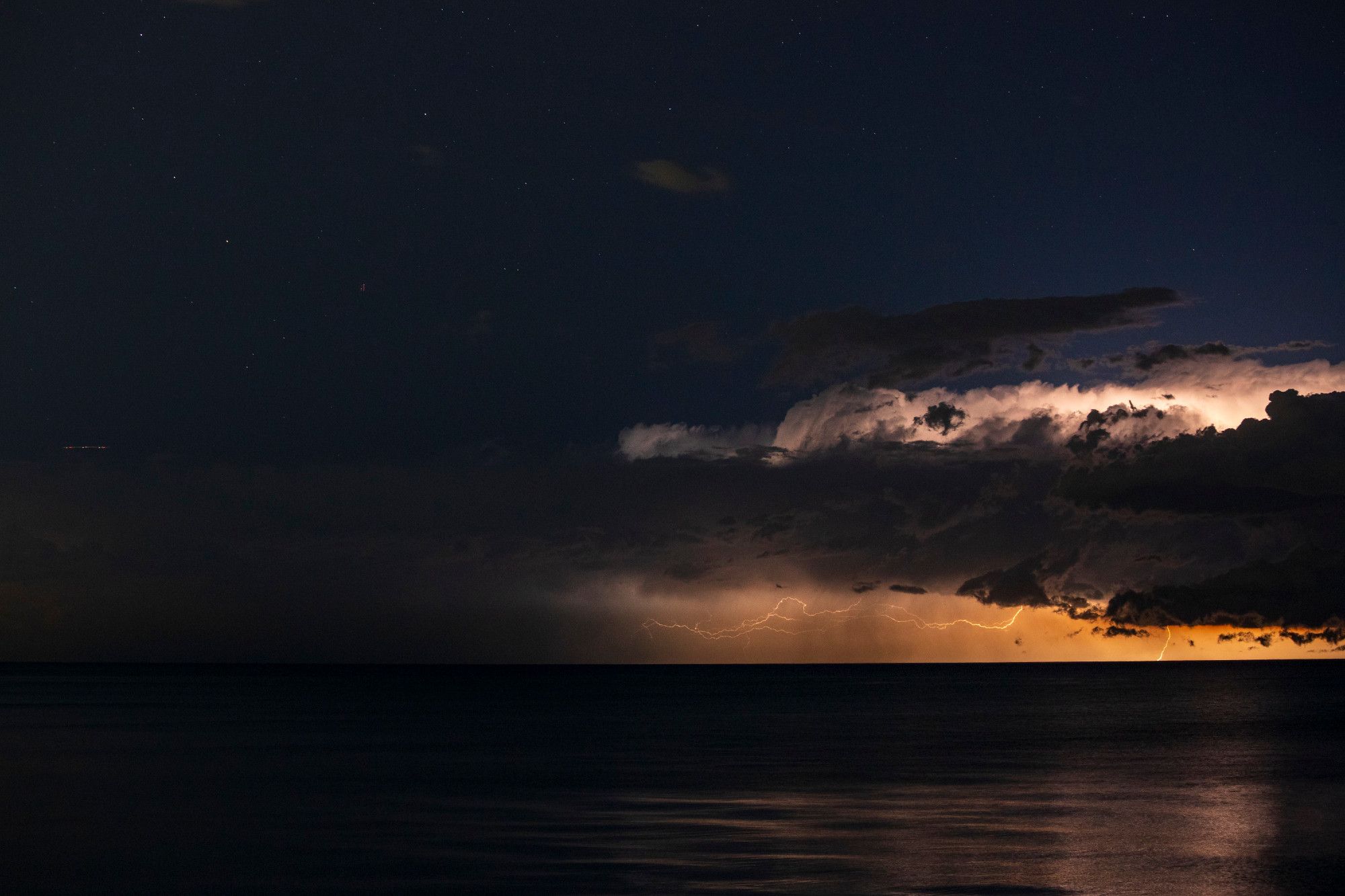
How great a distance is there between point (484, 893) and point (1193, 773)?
157ft

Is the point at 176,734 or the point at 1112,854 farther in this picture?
the point at 176,734

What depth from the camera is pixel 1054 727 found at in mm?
112875

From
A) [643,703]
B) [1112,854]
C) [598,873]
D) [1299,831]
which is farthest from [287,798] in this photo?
[643,703]

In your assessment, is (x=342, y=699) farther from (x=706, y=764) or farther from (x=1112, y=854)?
(x=1112, y=854)

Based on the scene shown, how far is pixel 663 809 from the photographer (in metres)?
48.7

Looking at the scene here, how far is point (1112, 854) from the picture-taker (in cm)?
3806

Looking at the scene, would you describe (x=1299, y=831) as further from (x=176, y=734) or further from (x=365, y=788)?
(x=176, y=734)

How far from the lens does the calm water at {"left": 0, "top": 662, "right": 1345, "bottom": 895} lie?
34.4 meters

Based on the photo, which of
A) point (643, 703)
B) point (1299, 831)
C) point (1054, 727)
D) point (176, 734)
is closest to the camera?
point (1299, 831)

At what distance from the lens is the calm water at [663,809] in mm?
34438

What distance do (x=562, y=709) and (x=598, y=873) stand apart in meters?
112

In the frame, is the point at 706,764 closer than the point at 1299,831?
No

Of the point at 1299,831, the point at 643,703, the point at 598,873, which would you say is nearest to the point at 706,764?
the point at 1299,831

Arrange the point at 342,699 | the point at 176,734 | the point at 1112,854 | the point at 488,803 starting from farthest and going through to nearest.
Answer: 1. the point at 342,699
2. the point at 176,734
3. the point at 488,803
4. the point at 1112,854
